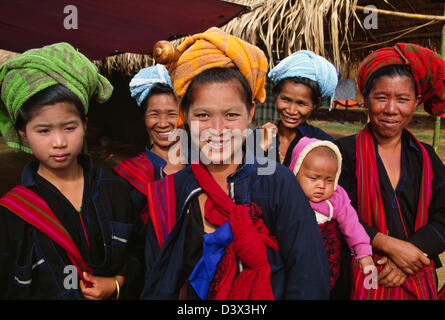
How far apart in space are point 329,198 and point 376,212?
Result: 284 millimetres

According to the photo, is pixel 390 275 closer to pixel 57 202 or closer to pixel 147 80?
pixel 57 202

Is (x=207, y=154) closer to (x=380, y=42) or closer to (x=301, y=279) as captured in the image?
(x=301, y=279)

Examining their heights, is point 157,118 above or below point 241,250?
above

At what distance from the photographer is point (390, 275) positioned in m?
1.60

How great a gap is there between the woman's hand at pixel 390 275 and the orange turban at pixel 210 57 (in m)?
1.27

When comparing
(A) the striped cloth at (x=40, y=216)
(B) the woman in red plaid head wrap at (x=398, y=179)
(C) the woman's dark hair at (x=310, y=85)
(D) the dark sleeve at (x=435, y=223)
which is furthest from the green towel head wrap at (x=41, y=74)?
(D) the dark sleeve at (x=435, y=223)

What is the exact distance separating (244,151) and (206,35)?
603mm

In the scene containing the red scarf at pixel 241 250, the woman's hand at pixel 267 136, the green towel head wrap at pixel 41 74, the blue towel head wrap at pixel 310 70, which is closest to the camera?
the red scarf at pixel 241 250

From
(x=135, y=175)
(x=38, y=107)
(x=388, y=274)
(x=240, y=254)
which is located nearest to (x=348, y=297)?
(x=388, y=274)

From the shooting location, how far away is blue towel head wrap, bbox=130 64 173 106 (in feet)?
7.11

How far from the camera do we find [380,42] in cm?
596

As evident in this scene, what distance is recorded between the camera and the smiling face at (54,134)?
4.46ft

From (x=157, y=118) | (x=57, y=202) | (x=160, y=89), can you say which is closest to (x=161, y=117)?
(x=157, y=118)

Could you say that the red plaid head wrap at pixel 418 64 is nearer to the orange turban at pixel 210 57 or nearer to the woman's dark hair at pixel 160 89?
the orange turban at pixel 210 57
